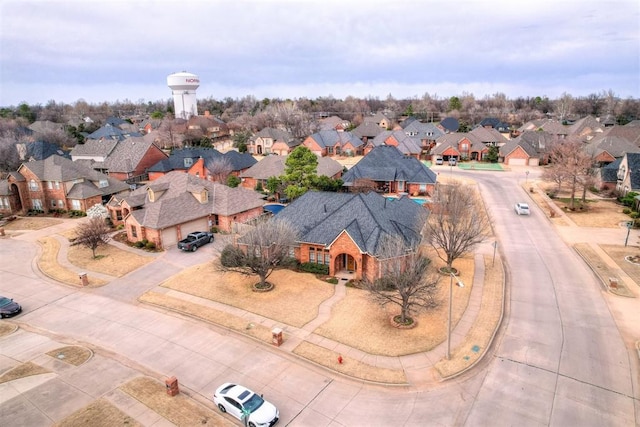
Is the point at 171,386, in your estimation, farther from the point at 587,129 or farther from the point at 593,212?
the point at 587,129

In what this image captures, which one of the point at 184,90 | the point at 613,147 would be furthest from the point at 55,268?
the point at 184,90

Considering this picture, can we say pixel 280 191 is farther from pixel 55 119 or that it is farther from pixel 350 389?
pixel 55 119

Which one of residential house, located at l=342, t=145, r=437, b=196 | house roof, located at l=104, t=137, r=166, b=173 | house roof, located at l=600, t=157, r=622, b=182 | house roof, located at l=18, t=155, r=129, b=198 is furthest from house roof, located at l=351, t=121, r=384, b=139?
house roof, located at l=18, t=155, r=129, b=198

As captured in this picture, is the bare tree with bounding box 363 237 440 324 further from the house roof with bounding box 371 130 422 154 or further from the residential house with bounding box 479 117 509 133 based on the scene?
the residential house with bounding box 479 117 509 133

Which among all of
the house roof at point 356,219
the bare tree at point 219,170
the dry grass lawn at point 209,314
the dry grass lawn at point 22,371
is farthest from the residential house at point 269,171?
the dry grass lawn at point 22,371

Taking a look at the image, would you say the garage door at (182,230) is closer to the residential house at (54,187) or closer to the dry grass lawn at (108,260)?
the dry grass lawn at (108,260)

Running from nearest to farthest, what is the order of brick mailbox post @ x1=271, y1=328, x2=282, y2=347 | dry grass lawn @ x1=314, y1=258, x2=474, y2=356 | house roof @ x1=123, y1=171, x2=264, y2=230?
1. dry grass lawn @ x1=314, y1=258, x2=474, y2=356
2. brick mailbox post @ x1=271, y1=328, x2=282, y2=347
3. house roof @ x1=123, y1=171, x2=264, y2=230

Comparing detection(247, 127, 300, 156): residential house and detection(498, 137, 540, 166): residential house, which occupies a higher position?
detection(247, 127, 300, 156): residential house
